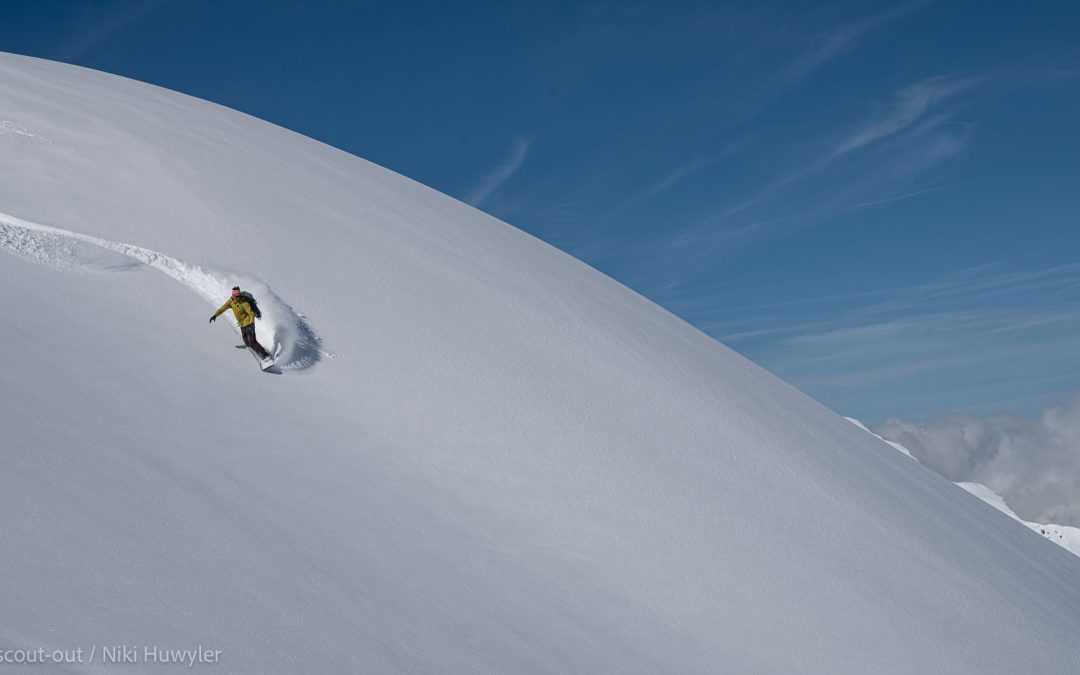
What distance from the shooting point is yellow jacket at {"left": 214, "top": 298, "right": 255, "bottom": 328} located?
11258 millimetres

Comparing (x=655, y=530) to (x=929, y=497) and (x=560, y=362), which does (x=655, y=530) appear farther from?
(x=929, y=497)

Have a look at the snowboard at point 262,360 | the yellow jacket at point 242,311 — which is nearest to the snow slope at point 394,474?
the snowboard at point 262,360

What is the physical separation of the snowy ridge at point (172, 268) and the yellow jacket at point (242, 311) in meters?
0.48

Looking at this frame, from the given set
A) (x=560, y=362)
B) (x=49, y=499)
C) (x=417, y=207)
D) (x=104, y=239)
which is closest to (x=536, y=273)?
(x=417, y=207)

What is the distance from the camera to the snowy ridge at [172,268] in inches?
461

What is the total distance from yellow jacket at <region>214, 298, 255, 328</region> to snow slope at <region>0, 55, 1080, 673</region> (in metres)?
0.40

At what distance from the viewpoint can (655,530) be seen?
1088 centimetres

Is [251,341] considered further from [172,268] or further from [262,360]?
[172,268]

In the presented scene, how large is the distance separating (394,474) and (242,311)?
3175 mm

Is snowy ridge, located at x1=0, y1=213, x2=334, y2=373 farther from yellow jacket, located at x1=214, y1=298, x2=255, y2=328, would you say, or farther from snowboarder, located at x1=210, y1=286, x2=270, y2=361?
yellow jacket, located at x1=214, y1=298, x2=255, y2=328

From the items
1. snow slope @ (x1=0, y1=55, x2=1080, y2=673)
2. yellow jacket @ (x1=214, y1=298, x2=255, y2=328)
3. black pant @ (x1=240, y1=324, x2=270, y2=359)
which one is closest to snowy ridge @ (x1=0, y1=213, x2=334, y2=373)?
snow slope @ (x1=0, y1=55, x2=1080, y2=673)

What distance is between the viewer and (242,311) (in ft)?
37.0

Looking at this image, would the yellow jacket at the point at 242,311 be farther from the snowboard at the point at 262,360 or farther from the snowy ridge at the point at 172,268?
the snowy ridge at the point at 172,268

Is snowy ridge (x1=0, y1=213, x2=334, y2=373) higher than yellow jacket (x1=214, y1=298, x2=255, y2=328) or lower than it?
higher
